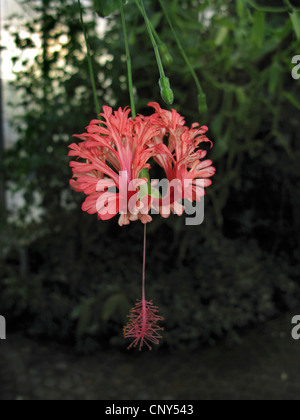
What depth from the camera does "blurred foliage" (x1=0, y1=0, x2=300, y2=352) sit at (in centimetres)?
179

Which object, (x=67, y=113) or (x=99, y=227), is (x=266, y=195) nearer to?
(x=99, y=227)

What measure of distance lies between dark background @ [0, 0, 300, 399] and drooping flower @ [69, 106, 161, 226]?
1236mm

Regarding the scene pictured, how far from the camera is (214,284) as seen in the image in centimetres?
206

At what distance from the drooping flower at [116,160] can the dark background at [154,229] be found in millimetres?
1236

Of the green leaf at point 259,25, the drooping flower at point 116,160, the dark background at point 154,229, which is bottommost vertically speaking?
the drooping flower at point 116,160

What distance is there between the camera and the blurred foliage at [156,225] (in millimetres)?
1787

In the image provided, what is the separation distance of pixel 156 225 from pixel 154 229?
4.4 inches

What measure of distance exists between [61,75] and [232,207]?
104cm
